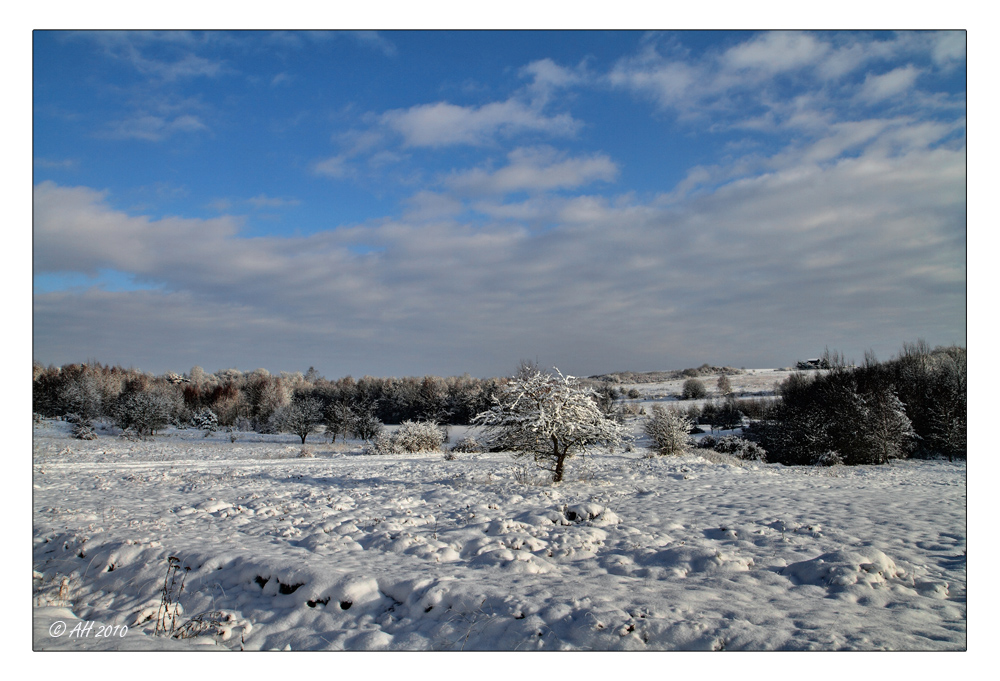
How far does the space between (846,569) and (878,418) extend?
26269 mm

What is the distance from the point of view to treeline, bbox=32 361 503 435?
4347cm

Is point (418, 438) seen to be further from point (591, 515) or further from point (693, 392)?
point (693, 392)

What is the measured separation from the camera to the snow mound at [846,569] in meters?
5.39

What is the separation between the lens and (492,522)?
8.68 metres

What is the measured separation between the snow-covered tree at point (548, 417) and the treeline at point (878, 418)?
18.7 metres

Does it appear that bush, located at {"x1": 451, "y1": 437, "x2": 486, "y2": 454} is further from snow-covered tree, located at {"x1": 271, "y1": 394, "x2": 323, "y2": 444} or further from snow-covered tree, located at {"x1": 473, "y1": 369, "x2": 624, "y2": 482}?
snow-covered tree, located at {"x1": 271, "y1": 394, "x2": 323, "y2": 444}

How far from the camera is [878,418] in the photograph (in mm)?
25734

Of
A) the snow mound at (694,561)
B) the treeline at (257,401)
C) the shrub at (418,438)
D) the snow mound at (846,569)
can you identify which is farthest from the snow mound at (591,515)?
the treeline at (257,401)

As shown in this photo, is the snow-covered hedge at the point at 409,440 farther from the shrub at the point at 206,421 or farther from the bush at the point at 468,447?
the shrub at the point at 206,421

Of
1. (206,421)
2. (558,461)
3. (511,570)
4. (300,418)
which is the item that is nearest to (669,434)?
(558,461)
